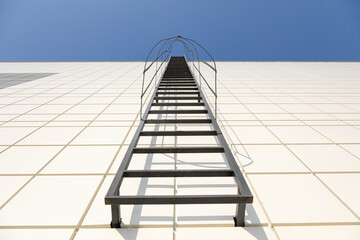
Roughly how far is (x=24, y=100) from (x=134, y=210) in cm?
322

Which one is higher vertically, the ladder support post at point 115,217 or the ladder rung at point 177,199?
the ladder rung at point 177,199

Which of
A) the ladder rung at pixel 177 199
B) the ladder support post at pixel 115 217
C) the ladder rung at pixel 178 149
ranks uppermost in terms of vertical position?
the ladder rung at pixel 178 149

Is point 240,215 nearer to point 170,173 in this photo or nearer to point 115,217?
point 170,173

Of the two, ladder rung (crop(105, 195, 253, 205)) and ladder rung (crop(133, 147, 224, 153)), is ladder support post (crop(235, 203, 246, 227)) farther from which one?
ladder rung (crop(133, 147, 224, 153))

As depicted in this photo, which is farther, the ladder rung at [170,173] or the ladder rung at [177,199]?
the ladder rung at [170,173]

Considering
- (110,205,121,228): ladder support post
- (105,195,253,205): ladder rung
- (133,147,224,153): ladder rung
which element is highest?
(133,147,224,153): ladder rung

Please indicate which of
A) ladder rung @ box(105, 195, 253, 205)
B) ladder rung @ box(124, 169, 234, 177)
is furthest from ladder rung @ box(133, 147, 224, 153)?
ladder rung @ box(105, 195, 253, 205)

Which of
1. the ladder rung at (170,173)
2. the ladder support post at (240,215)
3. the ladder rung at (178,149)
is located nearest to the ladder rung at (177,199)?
the ladder support post at (240,215)

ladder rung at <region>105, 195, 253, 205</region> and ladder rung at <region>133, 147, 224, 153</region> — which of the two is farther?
ladder rung at <region>133, 147, 224, 153</region>

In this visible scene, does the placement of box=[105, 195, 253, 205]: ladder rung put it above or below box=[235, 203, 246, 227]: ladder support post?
above

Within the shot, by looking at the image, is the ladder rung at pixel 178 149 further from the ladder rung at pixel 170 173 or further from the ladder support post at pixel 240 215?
the ladder support post at pixel 240 215

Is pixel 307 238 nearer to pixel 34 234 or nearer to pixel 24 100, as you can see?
pixel 34 234

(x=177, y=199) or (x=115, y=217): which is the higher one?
(x=177, y=199)

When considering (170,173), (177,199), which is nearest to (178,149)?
(170,173)
